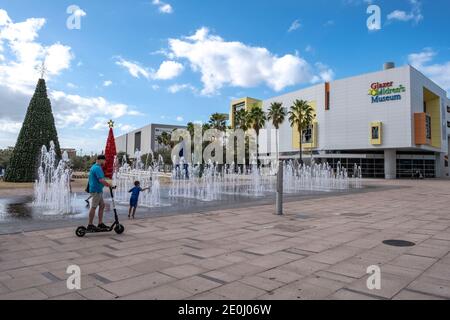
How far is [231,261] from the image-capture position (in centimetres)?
553

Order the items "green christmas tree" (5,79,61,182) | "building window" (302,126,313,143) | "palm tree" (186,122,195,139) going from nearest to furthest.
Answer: "green christmas tree" (5,79,61,182)
"building window" (302,126,313,143)
"palm tree" (186,122,195,139)

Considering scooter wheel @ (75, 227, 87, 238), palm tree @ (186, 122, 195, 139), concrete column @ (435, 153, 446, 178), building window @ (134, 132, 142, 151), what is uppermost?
building window @ (134, 132, 142, 151)

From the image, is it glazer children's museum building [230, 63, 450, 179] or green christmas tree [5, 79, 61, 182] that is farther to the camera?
glazer children's museum building [230, 63, 450, 179]

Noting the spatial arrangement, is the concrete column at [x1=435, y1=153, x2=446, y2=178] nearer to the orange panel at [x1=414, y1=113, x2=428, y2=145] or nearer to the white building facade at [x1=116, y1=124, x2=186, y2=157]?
the orange panel at [x1=414, y1=113, x2=428, y2=145]

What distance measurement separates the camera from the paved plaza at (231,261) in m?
4.18

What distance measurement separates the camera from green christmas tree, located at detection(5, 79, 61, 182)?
83.7 feet

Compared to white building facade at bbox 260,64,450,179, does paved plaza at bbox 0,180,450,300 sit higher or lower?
lower

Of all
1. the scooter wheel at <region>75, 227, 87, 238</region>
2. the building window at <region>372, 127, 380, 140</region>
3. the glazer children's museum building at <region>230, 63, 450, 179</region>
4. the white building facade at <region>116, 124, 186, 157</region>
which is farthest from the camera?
the white building facade at <region>116, 124, 186, 157</region>

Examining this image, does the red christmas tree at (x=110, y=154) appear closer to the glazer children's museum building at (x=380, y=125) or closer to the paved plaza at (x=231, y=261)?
the paved plaza at (x=231, y=261)

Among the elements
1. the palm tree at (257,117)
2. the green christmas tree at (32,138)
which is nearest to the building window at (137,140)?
the palm tree at (257,117)

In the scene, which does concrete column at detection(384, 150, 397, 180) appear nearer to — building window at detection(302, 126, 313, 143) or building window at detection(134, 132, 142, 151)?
building window at detection(302, 126, 313, 143)

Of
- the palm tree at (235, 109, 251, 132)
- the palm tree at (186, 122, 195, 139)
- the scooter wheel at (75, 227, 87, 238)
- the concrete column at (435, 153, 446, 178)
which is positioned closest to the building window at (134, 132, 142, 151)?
the palm tree at (186, 122, 195, 139)

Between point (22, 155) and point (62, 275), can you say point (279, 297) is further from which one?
point (22, 155)

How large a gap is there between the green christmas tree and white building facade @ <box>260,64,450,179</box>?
138 feet
